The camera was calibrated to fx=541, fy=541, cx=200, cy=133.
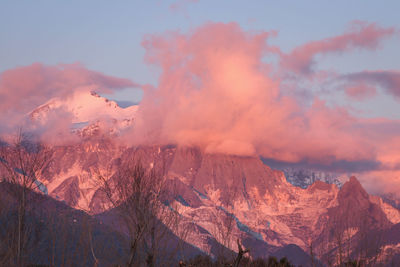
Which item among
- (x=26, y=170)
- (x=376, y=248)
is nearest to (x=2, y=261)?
(x=26, y=170)

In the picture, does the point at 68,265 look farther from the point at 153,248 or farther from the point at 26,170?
the point at 26,170

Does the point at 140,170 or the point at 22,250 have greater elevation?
the point at 140,170

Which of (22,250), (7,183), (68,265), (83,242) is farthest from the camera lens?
(7,183)

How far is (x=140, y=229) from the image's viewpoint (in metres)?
35.2

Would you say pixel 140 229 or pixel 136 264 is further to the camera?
pixel 136 264

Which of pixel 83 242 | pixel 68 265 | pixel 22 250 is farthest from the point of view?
pixel 22 250

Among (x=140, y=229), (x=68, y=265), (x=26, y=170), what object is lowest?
(x=68, y=265)

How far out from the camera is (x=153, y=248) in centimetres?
3928

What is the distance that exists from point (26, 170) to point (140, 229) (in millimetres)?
12006

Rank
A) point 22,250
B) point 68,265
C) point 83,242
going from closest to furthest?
point 83,242 < point 68,265 < point 22,250

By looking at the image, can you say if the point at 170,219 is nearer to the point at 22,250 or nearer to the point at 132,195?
the point at 132,195

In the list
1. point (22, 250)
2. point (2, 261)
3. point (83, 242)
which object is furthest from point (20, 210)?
point (83, 242)

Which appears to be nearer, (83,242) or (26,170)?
(83,242)

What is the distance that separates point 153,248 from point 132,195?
14.1 feet
